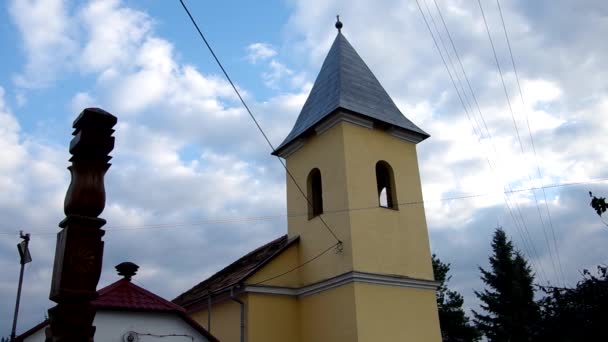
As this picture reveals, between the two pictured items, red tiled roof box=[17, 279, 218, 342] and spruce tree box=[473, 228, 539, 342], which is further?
spruce tree box=[473, 228, 539, 342]

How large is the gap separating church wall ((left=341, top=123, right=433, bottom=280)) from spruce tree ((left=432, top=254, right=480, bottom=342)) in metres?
15.7

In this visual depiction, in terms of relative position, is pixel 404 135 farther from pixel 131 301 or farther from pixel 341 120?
pixel 131 301

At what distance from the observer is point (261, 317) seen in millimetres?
14156

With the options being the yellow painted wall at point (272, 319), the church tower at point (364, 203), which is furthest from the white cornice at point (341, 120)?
the yellow painted wall at point (272, 319)

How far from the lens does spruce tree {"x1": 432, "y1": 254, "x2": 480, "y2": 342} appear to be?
98.4 ft

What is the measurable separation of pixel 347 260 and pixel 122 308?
644 centimetres

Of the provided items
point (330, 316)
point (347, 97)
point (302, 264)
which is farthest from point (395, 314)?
point (347, 97)

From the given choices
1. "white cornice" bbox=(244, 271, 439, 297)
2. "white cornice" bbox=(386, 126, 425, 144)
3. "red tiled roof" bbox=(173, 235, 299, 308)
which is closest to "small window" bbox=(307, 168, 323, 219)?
"red tiled roof" bbox=(173, 235, 299, 308)

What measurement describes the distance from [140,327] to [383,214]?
7.75 metres

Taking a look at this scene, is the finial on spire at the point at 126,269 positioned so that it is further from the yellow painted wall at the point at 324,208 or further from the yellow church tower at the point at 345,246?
the yellow painted wall at the point at 324,208

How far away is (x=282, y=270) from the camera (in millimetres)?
15086

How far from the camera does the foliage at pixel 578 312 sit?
12.1 m

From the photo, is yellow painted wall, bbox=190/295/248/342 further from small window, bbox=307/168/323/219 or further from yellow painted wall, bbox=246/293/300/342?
small window, bbox=307/168/323/219

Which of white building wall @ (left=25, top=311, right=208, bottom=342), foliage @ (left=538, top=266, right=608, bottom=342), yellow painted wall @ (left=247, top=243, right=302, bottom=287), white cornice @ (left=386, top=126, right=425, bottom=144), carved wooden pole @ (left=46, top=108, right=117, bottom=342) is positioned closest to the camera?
carved wooden pole @ (left=46, top=108, right=117, bottom=342)
